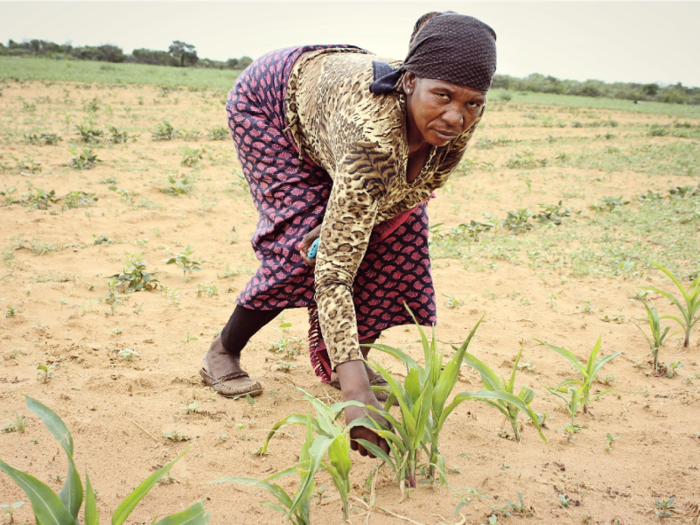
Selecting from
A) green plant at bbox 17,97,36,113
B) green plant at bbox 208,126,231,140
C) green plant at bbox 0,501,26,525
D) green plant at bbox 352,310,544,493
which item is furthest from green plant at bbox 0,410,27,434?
green plant at bbox 17,97,36,113

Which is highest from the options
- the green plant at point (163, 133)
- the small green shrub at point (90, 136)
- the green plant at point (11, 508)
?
the green plant at point (163, 133)

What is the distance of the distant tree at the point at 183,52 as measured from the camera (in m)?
35.2

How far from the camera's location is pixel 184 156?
7031 mm

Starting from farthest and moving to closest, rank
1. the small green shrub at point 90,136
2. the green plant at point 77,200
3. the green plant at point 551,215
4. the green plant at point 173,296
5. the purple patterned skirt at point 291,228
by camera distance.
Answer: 1. the small green shrub at point 90,136
2. the green plant at point 551,215
3. the green plant at point 77,200
4. the green plant at point 173,296
5. the purple patterned skirt at point 291,228

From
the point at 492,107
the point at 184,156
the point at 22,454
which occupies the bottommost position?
the point at 22,454

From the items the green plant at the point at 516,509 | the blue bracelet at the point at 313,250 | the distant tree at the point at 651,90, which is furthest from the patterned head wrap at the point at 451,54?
the distant tree at the point at 651,90

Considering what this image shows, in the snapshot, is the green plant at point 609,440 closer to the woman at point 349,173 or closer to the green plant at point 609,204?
the woman at point 349,173

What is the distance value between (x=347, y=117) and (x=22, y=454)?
4.99 feet

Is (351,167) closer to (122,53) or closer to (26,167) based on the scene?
(26,167)

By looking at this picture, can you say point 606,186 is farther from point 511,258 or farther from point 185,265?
point 185,265

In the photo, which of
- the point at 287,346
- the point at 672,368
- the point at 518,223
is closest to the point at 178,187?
the point at 287,346

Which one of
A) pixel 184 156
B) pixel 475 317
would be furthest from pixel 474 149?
pixel 475 317

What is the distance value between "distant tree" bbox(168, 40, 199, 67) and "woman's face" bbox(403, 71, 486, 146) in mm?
36443

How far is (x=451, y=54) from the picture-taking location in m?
1.50
